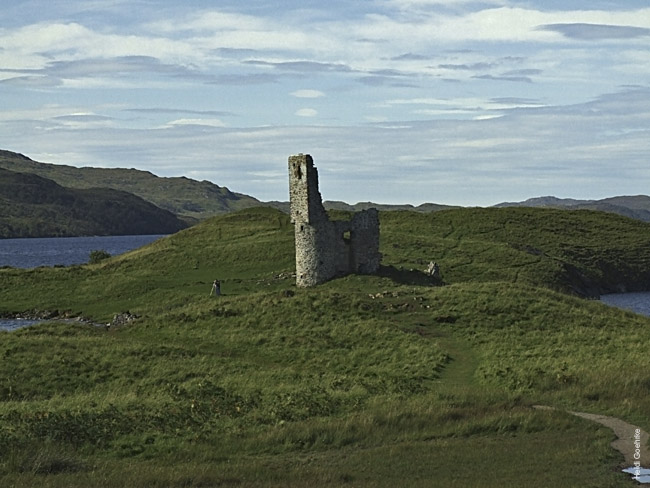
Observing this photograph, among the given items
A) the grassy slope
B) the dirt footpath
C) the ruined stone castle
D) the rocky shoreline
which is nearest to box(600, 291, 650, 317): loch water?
the ruined stone castle

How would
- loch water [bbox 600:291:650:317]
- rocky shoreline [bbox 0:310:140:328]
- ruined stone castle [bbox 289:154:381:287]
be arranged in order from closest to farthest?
ruined stone castle [bbox 289:154:381:287]
rocky shoreline [bbox 0:310:140:328]
loch water [bbox 600:291:650:317]

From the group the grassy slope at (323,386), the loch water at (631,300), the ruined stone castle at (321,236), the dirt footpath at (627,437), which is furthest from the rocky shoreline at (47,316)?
the loch water at (631,300)

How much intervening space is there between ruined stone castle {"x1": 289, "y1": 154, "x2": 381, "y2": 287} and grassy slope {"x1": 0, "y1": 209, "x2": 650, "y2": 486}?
5.48ft

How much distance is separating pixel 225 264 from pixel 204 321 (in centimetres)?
3080

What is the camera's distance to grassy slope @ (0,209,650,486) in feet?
68.6

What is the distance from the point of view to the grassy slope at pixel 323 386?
20922mm

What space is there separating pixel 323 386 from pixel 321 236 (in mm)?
25956

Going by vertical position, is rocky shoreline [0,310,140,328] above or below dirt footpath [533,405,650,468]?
below

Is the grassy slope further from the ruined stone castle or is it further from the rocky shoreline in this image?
the ruined stone castle

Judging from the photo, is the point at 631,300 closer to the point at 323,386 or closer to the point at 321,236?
the point at 321,236

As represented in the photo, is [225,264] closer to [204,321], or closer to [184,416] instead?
[204,321]

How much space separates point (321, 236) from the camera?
56.8 metres

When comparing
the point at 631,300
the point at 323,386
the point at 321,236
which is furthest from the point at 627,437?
the point at 631,300

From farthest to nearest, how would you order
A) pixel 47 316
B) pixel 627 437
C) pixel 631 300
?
pixel 631 300, pixel 47 316, pixel 627 437
